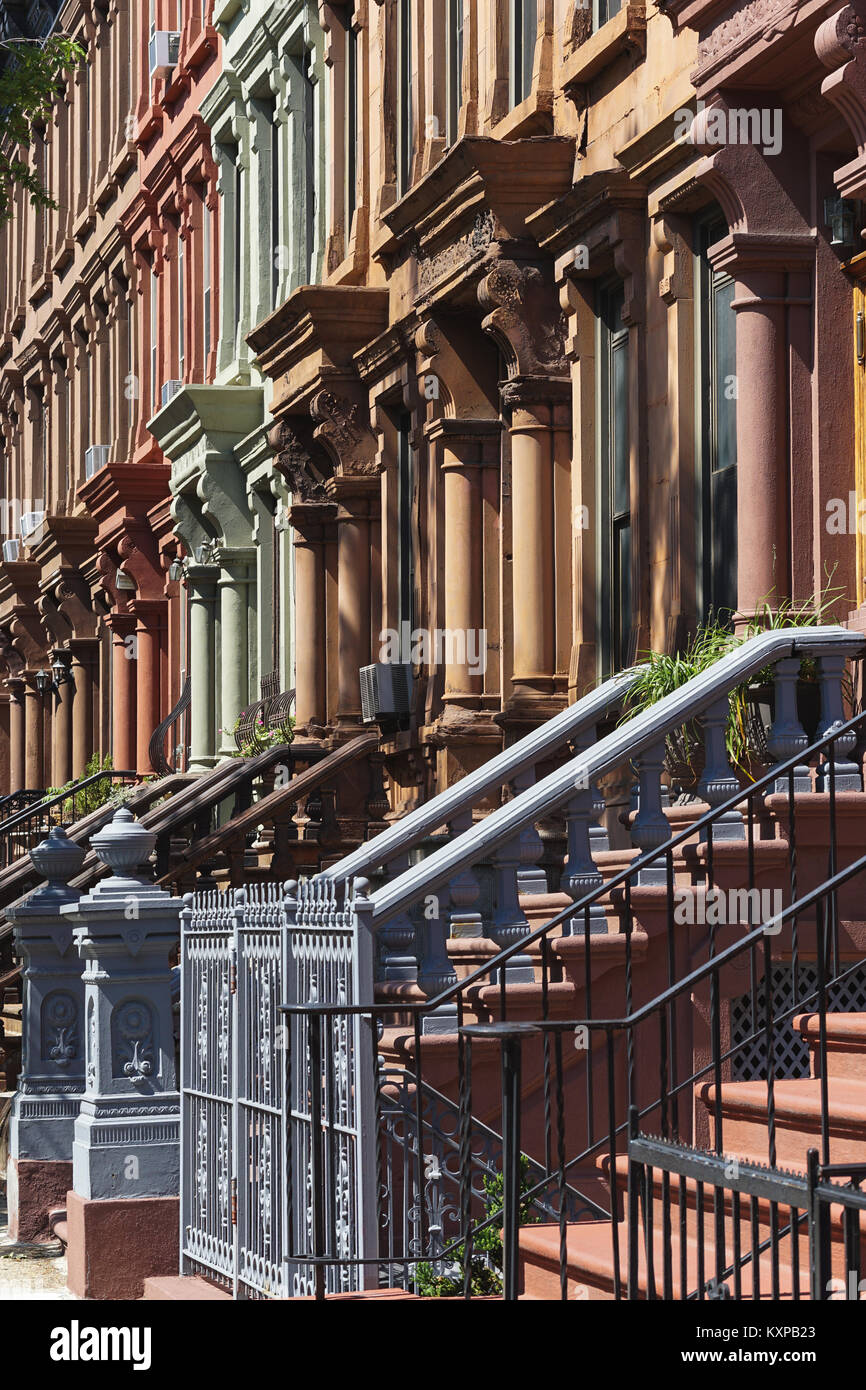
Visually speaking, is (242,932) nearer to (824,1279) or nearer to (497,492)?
(824,1279)

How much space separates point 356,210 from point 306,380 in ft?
5.18

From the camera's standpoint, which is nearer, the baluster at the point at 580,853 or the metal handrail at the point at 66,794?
the baluster at the point at 580,853

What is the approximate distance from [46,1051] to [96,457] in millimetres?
19255

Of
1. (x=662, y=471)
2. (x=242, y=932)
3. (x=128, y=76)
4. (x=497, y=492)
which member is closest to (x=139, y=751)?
(x=128, y=76)

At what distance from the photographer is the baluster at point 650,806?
10492 mm

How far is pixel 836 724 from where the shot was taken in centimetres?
984

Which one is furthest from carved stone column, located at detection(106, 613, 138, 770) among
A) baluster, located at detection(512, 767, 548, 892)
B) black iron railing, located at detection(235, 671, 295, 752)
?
baluster, located at detection(512, 767, 548, 892)

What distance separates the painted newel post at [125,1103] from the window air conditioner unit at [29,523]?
82.6 feet

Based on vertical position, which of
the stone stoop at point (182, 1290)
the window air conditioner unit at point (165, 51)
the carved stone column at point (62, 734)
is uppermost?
the window air conditioner unit at point (165, 51)

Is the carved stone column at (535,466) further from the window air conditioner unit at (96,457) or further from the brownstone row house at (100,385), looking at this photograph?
the window air conditioner unit at (96,457)

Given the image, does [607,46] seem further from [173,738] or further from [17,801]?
[17,801]

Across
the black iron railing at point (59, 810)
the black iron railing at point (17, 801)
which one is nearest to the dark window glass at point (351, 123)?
the black iron railing at point (59, 810)

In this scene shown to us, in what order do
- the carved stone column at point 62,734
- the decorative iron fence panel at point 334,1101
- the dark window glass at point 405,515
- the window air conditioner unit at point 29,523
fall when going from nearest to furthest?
the decorative iron fence panel at point 334,1101 → the dark window glass at point 405,515 → the carved stone column at point 62,734 → the window air conditioner unit at point 29,523

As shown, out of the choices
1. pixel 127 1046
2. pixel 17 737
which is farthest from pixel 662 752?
pixel 17 737
